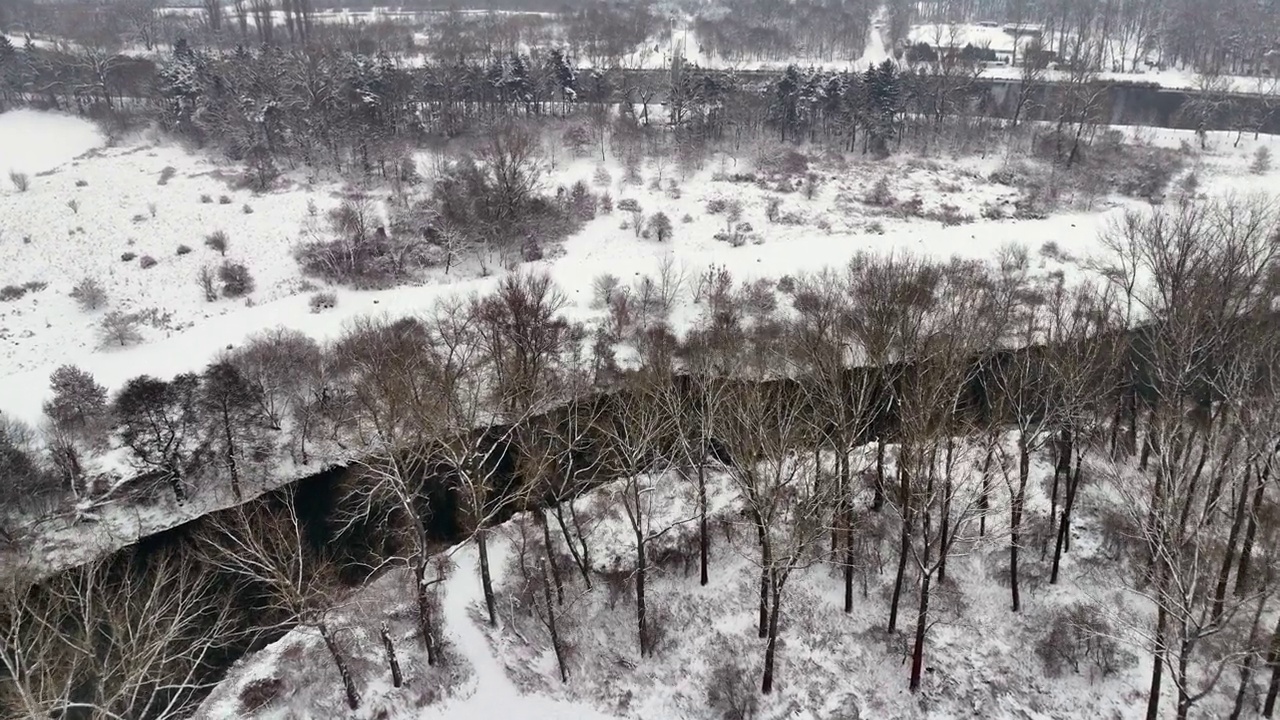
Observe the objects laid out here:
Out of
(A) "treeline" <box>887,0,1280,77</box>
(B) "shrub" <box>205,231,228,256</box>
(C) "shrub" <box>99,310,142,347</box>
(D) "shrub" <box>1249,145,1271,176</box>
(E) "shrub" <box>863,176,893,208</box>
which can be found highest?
(A) "treeline" <box>887,0,1280,77</box>

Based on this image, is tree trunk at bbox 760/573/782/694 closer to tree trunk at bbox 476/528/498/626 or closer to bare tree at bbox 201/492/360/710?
tree trunk at bbox 476/528/498/626

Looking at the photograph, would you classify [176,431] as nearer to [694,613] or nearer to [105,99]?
[694,613]

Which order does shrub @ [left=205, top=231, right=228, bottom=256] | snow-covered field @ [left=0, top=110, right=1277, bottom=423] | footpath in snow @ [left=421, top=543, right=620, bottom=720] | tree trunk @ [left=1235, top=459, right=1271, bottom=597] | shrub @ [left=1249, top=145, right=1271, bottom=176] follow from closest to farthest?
tree trunk @ [left=1235, top=459, right=1271, bottom=597] < footpath in snow @ [left=421, top=543, right=620, bottom=720] < snow-covered field @ [left=0, top=110, right=1277, bottom=423] < shrub @ [left=205, top=231, right=228, bottom=256] < shrub @ [left=1249, top=145, right=1271, bottom=176]

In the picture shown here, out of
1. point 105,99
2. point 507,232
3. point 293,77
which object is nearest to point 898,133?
point 507,232

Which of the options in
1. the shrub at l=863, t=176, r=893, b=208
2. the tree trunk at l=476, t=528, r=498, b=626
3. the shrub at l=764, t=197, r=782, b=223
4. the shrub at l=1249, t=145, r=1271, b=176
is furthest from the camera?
the shrub at l=1249, t=145, r=1271, b=176

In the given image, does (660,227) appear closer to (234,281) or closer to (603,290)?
(603,290)

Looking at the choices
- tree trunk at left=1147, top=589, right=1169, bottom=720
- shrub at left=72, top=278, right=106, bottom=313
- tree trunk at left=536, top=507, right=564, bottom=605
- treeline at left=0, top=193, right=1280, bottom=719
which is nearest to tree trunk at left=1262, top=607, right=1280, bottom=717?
treeline at left=0, top=193, right=1280, bottom=719

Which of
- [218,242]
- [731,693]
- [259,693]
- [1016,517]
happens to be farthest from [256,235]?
[1016,517]
